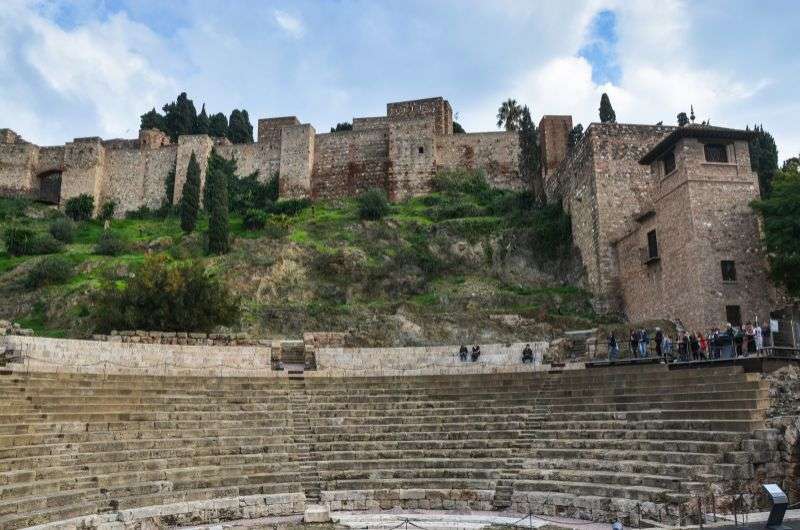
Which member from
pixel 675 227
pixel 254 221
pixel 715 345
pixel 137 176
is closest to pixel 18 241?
pixel 137 176

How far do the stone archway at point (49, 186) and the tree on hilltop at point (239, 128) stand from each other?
1417cm

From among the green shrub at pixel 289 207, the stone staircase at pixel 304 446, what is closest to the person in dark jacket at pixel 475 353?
the stone staircase at pixel 304 446

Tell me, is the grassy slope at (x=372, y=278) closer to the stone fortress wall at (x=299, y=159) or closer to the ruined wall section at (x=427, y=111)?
the stone fortress wall at (x=299, y=159)

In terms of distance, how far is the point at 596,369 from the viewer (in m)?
16.7

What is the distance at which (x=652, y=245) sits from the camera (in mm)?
24375

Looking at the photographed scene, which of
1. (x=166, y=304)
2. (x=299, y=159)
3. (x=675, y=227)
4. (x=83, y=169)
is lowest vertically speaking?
(x=166, y=304)

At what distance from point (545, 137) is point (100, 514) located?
3384 centimetres

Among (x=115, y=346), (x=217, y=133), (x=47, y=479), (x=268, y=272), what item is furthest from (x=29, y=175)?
(x=47, y=479)

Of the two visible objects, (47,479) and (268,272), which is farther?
(268,272)

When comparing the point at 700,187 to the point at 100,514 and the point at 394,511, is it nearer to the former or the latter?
the point at 394,511

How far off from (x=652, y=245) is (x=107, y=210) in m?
37.5

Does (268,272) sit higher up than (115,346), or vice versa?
(268,272)

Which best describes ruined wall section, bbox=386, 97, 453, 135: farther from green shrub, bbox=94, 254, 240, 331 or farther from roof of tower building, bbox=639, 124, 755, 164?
green shrub, bbox=94, 254, 240, 331

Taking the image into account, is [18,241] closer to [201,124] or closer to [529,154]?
[201,124]
